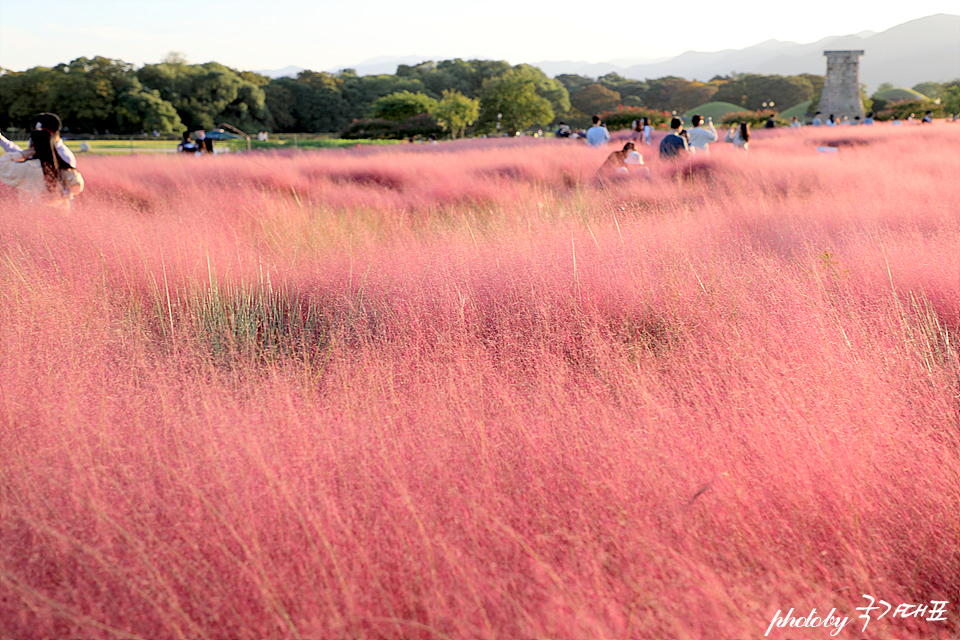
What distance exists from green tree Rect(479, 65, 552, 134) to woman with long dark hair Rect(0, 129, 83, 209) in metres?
48.0

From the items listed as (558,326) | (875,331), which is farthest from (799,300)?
(558,326)

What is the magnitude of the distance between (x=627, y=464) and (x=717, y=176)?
7.45 meters

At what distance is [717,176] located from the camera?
27.2ft

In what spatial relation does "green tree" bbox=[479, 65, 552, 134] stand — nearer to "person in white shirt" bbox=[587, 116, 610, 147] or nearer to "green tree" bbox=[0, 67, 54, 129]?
"person in white shirt" bbox=[587, 116, 610, 147]

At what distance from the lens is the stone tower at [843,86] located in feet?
134

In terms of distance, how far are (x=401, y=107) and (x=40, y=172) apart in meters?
52.9

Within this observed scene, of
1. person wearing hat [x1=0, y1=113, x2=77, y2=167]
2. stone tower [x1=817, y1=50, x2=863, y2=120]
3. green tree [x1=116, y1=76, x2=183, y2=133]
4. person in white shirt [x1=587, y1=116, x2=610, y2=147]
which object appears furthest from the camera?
green tree [x1=116, y1=76, x2=183, y2=133]

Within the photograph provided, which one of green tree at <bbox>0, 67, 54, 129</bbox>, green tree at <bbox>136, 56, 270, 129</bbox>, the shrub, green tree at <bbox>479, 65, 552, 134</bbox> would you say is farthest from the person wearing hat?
green tree at <bbox>0, 67, 54, 129</bbox>

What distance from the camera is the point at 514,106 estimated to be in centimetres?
5050

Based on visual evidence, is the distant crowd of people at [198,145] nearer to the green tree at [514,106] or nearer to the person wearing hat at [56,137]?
the person wearing hat at [56,137]

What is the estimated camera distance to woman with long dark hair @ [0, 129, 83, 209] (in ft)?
19.0

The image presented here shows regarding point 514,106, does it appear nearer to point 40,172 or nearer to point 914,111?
point 914,111

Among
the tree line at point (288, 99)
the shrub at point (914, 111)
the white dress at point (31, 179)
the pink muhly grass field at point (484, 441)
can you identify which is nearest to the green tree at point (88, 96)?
the tree line at point (288, 99)

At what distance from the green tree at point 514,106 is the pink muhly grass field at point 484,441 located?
49.7 meters
